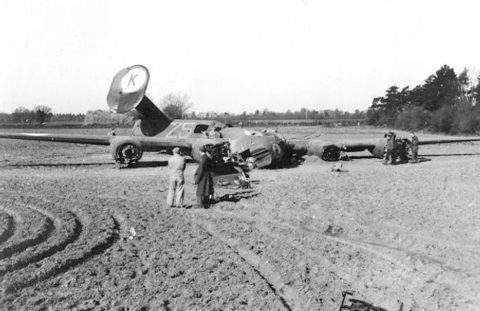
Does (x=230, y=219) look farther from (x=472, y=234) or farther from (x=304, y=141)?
(x=304, y=141)

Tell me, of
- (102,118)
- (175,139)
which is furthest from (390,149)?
(102,118)

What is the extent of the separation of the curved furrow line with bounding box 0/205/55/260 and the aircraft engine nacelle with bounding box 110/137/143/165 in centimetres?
841

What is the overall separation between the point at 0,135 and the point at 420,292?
57.4ft

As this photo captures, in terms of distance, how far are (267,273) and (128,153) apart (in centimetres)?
1309

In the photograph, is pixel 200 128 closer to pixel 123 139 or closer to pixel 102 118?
pixel 123 139

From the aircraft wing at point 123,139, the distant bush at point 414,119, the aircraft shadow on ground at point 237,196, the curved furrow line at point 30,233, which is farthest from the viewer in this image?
the distant bush at point 414,119

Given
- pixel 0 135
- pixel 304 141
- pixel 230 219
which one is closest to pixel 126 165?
pixel 0 135

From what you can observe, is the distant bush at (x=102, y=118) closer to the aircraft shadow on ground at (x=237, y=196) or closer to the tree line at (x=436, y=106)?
the tree line at (x=436, y=106)

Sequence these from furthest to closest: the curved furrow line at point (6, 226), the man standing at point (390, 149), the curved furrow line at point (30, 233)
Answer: the man standing at point (390, 149)
the curved furrow line at point (6, 226)
the curved furrow line at point (30, 233)

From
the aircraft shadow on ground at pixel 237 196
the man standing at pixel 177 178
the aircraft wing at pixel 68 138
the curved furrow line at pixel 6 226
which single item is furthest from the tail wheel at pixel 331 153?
the curved furrow line at pixel 6 226

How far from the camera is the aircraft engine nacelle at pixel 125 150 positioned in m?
18.1

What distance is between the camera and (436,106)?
70375mm

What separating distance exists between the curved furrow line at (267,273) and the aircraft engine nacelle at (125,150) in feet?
34.5

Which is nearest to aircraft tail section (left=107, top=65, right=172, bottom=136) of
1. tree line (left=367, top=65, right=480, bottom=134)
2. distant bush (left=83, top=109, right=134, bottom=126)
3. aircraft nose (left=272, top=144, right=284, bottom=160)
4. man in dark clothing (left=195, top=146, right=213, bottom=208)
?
aircraft nose (left=272, top=144, right=284, bottom=160)
